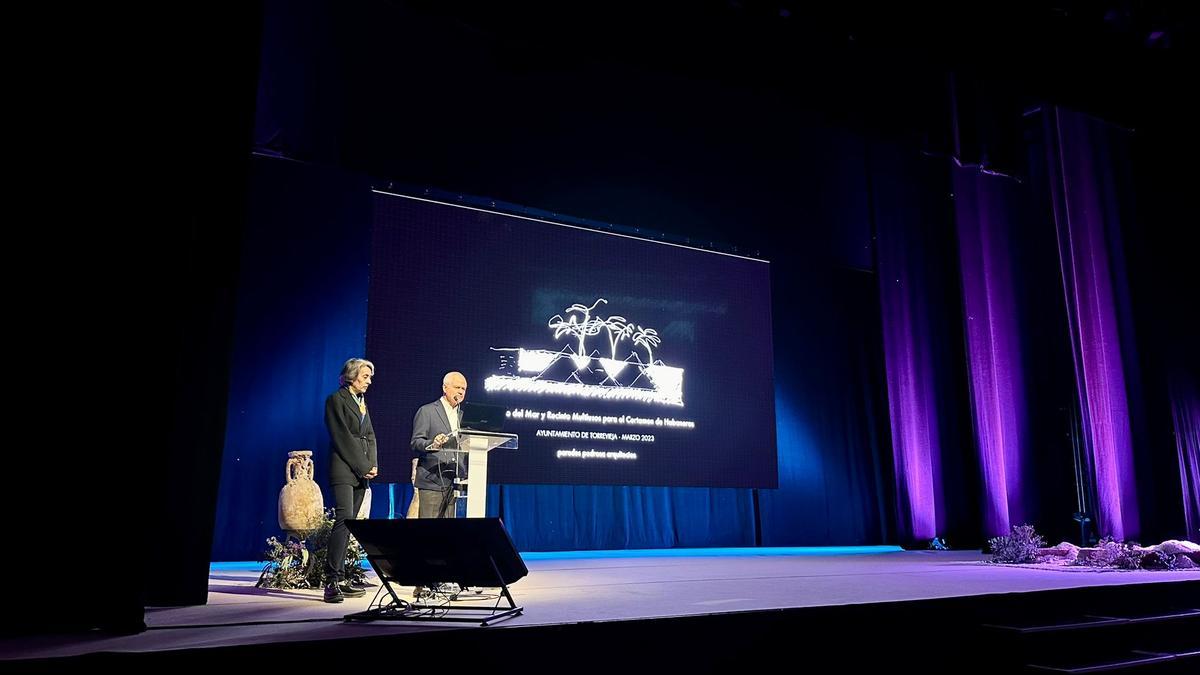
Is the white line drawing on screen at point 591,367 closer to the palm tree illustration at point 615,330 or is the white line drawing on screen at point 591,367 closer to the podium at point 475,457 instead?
the palm tree illustration at point 615,330

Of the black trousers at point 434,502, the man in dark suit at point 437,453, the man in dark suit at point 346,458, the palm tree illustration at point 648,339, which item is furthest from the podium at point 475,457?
the palm tree illustration at point 648,339

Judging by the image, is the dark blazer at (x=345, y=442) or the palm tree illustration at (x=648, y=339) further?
the palm tree illustration at (x=648, y=339)

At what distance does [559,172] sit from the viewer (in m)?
7.18

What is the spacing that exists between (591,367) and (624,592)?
3.55 m

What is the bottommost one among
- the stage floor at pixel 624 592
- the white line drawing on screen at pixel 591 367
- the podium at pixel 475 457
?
the stage floor at pixel 624 592

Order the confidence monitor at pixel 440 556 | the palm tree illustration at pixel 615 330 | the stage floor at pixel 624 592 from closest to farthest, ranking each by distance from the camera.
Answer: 1. the stage floor at pixel 624 592
2. the confidence monitor at pixel 440 556
3. the palm tree illustration at pixel 615 330

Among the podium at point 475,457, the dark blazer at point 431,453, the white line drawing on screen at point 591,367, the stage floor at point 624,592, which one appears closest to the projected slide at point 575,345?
the white line drawing on screen at point 591,367

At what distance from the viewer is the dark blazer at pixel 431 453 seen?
457cm

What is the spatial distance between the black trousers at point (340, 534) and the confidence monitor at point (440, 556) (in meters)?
1.06

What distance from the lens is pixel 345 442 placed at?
4.18 m

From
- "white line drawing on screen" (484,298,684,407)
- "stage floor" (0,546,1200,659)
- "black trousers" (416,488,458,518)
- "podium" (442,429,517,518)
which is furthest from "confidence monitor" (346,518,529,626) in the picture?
"white line drawing on screen" (484,298,684,407)

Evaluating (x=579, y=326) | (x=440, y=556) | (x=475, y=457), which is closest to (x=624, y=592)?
(x=475, y=457)

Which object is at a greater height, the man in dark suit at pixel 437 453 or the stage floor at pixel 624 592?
the man in dark suit at pixel 437 453

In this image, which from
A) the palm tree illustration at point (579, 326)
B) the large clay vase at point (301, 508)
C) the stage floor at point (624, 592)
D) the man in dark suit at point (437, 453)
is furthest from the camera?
the palm tree illustration at point (579, 326)
